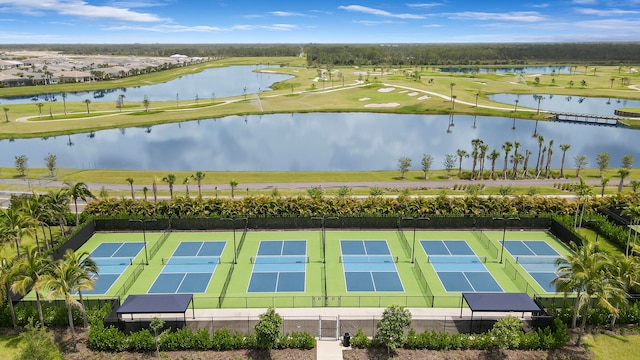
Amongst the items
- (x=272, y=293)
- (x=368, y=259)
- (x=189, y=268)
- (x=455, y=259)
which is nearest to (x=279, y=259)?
(x=272, y=293)

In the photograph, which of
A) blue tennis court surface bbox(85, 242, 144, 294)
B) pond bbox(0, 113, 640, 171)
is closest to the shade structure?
blue tennis court surface bbox(85, 242, 144, 294)

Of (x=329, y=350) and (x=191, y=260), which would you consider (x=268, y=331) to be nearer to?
(x=329, y=350)

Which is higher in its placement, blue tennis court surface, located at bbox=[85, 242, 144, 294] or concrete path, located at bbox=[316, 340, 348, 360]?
concrete path, located at bbox=[316, 340, 348, 360]

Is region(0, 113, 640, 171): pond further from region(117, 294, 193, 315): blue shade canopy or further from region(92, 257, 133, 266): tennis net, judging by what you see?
region(117, 294, 193, 315): blue shade canopy

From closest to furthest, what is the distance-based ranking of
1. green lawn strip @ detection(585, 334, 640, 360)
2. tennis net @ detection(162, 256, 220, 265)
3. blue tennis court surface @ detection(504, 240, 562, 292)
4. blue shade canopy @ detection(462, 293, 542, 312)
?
green lawn strip @ detection(585, 334, 640, 360), blue shade canopy @ detection(462, 293, 542, 312), blue tennis court surface @ detection(504, 240, 562, 292), tennis net @ detection(162, 256, 220, 265)

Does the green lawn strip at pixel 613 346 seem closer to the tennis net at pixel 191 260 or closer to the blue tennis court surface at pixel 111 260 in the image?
the tennis net at pixel 191 260

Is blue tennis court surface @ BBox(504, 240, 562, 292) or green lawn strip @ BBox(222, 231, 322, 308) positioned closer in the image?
green lawn strip @ BBox(222, 231, 322, 308)
